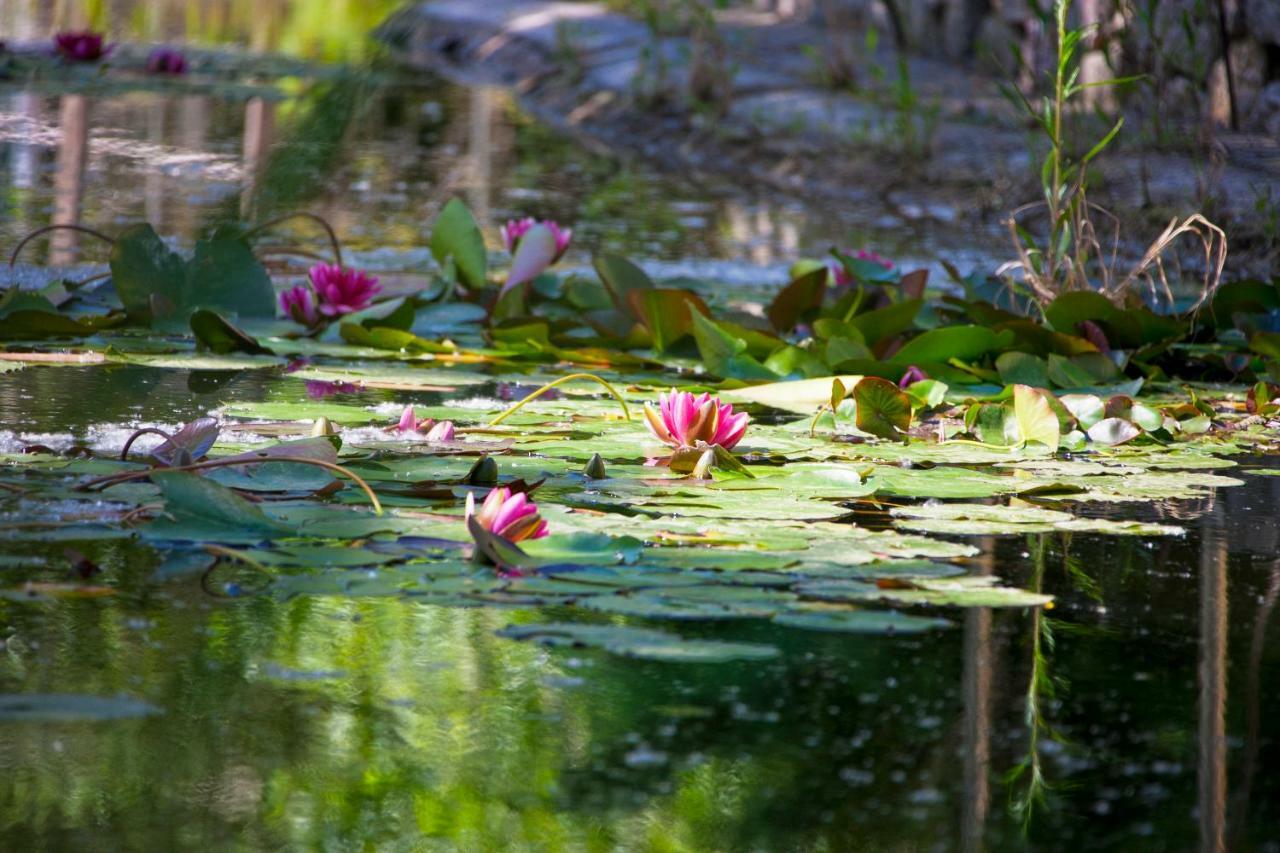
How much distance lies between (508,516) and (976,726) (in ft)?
1.60

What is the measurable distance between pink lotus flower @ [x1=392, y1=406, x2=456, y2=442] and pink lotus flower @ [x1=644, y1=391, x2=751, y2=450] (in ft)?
0.94

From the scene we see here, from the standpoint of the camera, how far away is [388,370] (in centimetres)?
269

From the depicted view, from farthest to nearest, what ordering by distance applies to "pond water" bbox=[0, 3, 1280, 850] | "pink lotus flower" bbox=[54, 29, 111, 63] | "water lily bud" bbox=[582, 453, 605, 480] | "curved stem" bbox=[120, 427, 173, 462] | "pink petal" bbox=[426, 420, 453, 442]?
"pink lotus flower" bbox=[54, 29, 111, 63], "pink petal" bbox=[426, 420, 453, 442], "water lily bud" bbox=[582, 453, 605, 480], "curved stem" bbox=[120, 427, 173, 462], "pond water" bbox=[0, 3, 1280, 850]

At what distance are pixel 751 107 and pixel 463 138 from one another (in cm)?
136

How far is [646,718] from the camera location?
1.18 meters

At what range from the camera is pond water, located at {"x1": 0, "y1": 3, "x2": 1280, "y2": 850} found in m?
1.01

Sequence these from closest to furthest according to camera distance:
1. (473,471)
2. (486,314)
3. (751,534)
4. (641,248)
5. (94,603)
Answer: (94,603) → (751,534) → (473,471) → (486,314) → (641,248)

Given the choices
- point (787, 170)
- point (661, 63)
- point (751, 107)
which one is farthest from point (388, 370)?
point (661, 63)

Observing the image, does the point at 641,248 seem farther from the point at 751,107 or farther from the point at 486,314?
the point at 751,107

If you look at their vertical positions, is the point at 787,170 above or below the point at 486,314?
above

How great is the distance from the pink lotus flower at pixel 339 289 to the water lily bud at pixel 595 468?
4.10 feet

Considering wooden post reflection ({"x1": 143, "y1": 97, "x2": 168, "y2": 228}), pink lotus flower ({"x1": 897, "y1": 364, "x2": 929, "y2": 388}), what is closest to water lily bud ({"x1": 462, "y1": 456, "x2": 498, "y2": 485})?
pink lotus flower ({"x1": 897, "y1": 364, "x2": 929, "y2": 388})

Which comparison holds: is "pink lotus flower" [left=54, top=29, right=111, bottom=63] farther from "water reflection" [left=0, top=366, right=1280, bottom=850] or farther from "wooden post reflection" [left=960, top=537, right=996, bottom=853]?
"wooden post reflection" [left=960, top=537, right=996, bottom=853]

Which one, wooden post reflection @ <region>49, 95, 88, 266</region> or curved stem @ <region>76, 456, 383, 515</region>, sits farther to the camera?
wooden post reflection @ <region>49, 95, 88, 266</region>
